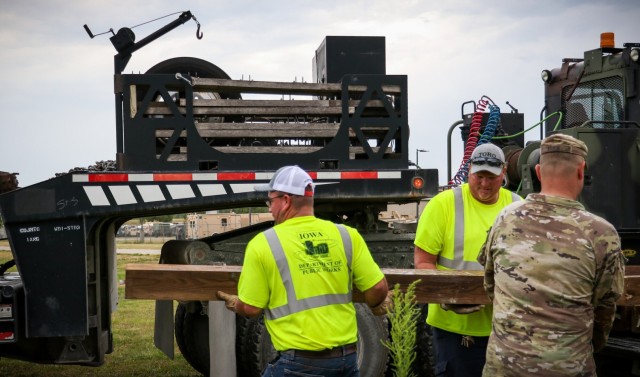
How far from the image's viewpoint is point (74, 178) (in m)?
6.52

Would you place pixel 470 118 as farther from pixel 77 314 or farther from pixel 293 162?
pixel 77 314

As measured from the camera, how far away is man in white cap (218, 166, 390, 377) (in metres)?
3.92

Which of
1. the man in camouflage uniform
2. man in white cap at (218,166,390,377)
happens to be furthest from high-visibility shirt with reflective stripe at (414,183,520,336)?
the man in camouflage uniform

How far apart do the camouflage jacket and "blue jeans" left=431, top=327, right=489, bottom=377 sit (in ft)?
3.59

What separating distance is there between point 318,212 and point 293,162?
28.8 inches

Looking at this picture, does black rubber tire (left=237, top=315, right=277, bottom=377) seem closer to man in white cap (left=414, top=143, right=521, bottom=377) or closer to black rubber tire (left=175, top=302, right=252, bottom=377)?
black rubber tire (left=175, top=302, right=252, bottom=377)

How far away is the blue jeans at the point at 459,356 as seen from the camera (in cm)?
471

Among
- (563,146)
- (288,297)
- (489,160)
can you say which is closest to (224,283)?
(288,297)

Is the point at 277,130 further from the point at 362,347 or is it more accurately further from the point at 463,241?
the point at 463,241

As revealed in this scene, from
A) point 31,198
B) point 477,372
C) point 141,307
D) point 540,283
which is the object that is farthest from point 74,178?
point 141,307

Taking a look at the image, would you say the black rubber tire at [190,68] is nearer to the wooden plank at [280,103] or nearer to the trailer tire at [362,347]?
the wooden plank at [280,103]

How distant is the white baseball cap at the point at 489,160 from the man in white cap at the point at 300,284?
1044mm

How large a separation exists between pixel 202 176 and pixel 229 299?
252cm

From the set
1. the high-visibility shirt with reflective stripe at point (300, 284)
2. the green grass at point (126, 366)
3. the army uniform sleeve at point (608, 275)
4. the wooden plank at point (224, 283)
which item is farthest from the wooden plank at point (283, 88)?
the green grass at point (126, 366)
